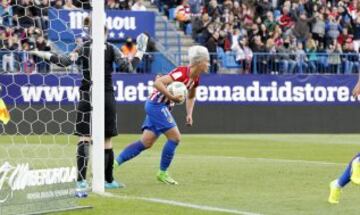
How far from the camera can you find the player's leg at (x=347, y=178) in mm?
11367

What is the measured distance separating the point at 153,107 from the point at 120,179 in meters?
1.27

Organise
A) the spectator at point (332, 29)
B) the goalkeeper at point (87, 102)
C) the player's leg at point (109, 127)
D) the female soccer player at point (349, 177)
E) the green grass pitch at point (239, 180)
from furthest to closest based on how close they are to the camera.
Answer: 1. the spectator at point (332, 29)
2. the player's leg at point (109, 127)
3. the goalkeeper at point (87, 102)
4. the female soccer player at point (349, 177)
5. the green grass pitch at point (239, 180)

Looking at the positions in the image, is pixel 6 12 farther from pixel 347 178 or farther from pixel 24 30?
pixel 347 178

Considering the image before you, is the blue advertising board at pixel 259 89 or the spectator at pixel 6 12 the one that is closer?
the spectator at pixel 6 12

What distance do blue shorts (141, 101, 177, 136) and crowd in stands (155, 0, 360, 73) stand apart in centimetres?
1607

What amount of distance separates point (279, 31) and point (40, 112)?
11.7 m

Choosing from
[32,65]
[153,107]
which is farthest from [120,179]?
[32,65]

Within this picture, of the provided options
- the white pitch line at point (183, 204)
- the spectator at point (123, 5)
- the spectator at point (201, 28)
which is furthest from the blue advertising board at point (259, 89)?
the white pitch line at point (183, 204)

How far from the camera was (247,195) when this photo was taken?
40.9ft

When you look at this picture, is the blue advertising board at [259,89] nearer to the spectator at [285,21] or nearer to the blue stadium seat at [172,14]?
the spectator at [285,21]

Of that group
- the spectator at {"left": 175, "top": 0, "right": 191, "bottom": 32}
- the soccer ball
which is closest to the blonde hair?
the soccer ball

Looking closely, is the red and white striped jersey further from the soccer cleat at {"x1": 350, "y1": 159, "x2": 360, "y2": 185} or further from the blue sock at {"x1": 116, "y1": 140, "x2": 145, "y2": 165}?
the soccer cleat at {"x1": 350, "y1": 159, "x2": 360, "y2": 185}

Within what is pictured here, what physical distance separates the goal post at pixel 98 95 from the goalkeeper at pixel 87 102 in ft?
0.60

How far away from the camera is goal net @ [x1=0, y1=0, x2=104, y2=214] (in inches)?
411
